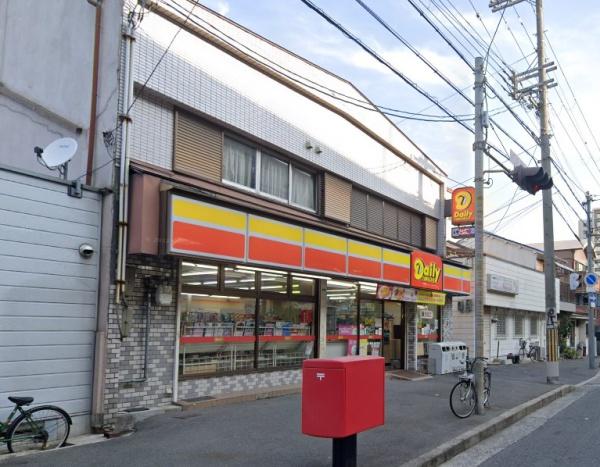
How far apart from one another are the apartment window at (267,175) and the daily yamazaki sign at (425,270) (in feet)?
12.1

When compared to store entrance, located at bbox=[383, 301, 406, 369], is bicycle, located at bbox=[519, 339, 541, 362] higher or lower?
lower

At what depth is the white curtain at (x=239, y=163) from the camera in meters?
11.5

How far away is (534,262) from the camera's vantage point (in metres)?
34.8

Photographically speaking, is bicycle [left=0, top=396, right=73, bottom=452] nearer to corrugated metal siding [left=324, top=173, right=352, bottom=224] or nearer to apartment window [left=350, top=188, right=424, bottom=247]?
corrugated metal siding [left=324, top=173, right=352, bottom=224]

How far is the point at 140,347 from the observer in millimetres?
9242

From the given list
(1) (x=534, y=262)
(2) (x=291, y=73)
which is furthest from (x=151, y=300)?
(1) (x=534, y=262)

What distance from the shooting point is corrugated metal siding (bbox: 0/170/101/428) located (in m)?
7.59

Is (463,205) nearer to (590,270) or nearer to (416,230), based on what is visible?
(416,230)

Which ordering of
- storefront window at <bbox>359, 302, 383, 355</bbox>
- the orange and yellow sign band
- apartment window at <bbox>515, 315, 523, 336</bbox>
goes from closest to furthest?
the orange and yellow sign band → storefront window at <bbox>359, 302, 383, 355</bbox> → apartment window at <bbox>515, 315, 523, 336</bbox>

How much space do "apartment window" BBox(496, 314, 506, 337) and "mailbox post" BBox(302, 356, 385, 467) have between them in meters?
22.8

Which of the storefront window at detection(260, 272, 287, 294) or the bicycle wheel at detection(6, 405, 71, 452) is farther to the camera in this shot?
the storefront window at detection(260, 272, 287, 294)

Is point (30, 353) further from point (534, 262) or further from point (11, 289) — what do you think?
point (534, 262)

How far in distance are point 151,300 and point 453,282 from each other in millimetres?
11577

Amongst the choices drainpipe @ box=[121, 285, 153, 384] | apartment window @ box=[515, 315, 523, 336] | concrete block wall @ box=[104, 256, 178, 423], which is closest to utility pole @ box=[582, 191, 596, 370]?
apartment window @ box=[515, 315, 523, 336]
